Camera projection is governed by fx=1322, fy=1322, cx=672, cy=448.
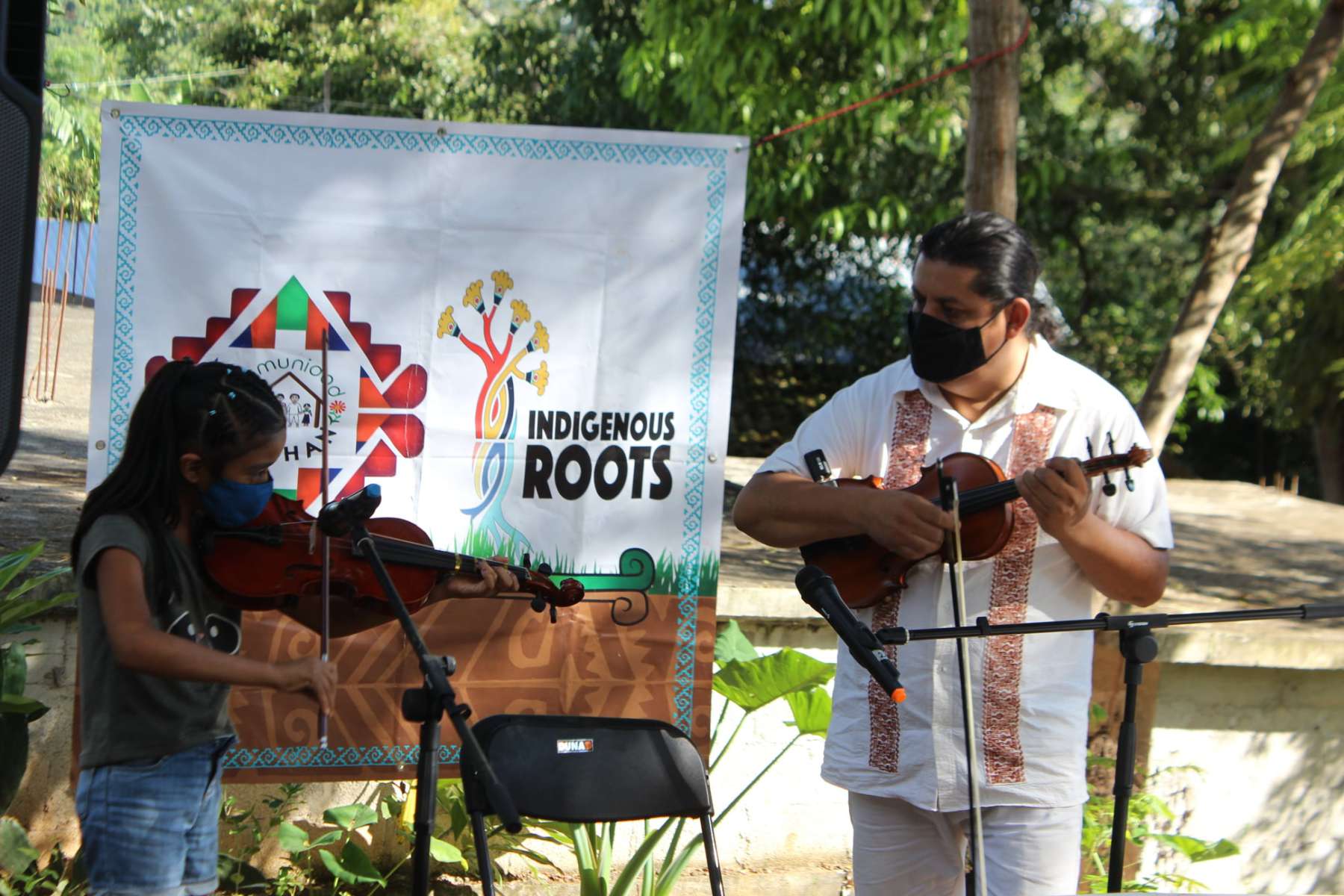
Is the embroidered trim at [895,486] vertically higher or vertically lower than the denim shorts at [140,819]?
higher

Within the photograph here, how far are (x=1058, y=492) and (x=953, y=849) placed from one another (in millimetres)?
716

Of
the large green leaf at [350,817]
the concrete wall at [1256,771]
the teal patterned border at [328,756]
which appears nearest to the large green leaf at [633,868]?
the teal patterned border at [328,756]

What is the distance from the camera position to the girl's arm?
224 cm

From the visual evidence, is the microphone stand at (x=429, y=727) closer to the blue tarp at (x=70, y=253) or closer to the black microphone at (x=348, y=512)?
the black microphone at (x=348, y=512)

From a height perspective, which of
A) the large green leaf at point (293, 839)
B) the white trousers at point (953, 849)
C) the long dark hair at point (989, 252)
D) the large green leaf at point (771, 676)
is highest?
the long dark hair at point (989, 252)

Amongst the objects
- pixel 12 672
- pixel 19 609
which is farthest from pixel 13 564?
pixel 12 672

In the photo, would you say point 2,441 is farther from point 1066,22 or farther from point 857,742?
point 1066,22

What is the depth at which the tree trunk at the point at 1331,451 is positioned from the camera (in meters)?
10.9

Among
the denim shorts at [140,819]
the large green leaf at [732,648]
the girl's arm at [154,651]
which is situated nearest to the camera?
the girl's arm at [154,651]

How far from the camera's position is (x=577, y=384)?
325 cm

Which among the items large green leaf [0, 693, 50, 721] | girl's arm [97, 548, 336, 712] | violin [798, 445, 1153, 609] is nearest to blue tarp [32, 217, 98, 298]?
large green leaf [0, 693, 50, 721]

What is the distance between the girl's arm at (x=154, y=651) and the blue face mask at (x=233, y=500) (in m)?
0.18

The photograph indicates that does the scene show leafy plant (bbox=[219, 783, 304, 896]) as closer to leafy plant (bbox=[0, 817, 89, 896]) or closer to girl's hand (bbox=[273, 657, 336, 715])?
leafy plant (bbox=[0, 817, 89, 896])

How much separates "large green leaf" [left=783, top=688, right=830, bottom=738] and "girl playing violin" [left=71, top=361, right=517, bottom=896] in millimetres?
1458
